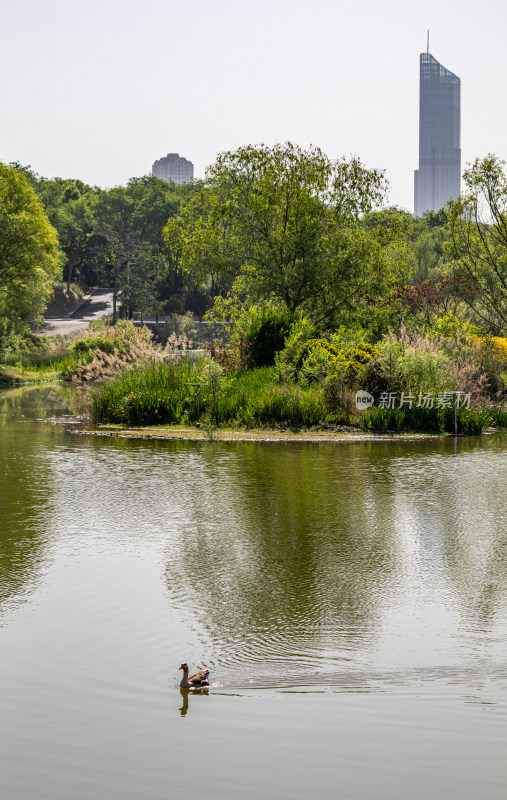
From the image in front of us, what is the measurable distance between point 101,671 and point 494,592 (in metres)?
3.29

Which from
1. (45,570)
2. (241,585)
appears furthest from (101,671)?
(45,570)

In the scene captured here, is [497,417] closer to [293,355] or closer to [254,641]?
[293,355]

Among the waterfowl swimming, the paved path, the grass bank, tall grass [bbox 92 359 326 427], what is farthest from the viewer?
the paved path

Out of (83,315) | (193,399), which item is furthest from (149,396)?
(83,315)

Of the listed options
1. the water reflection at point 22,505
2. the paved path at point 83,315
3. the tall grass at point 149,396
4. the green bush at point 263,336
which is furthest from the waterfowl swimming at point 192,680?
the paved path at point 83,315

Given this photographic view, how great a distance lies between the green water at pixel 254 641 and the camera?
12.1ft

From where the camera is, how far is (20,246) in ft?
126

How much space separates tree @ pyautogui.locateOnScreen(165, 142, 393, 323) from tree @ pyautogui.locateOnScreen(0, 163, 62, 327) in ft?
39.3

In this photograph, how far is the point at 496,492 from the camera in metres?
11.1

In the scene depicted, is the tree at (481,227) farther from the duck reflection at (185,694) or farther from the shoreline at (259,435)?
the duck reflection at (185,694)

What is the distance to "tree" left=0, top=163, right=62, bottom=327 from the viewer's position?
3841cm

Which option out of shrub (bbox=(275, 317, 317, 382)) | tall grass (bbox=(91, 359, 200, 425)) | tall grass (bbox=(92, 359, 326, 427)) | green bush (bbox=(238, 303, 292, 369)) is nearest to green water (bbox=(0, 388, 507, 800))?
tall grass (bbox=(92, 359, 326, 427))

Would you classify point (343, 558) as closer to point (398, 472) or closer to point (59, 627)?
point (59, 627)

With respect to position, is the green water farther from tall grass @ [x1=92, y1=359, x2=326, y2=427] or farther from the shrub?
the shrub
